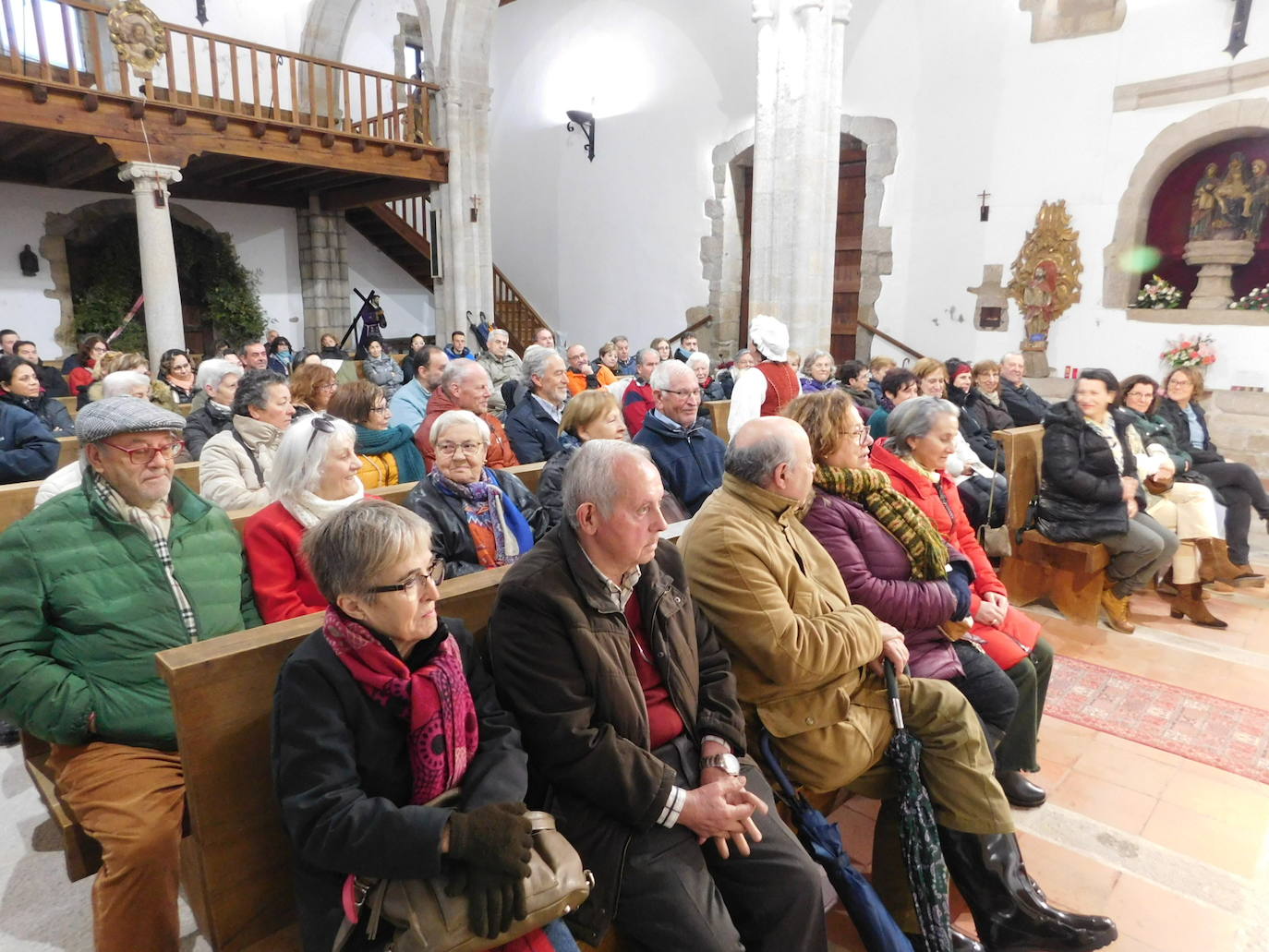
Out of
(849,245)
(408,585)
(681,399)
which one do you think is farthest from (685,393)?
(849,245)

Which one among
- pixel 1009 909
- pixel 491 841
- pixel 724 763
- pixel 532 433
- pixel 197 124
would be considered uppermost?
pixel 197 124

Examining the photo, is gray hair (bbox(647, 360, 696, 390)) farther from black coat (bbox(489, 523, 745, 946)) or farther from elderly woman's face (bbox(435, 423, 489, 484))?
black coat (bbox(489, 523, 745, 946))

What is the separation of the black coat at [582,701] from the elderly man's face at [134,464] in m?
0.90

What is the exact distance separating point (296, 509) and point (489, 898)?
3.98 feet

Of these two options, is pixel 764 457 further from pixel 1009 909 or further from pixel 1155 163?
pixel 1155 163

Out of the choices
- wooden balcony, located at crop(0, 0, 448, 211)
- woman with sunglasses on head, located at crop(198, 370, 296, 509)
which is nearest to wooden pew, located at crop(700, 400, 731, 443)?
woman with sunglasses on head, located at crop(198, 370, 296, 509)

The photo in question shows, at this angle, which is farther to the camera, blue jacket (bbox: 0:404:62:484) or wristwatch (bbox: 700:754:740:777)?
blue jacket (bbox: 0:404:62:484)

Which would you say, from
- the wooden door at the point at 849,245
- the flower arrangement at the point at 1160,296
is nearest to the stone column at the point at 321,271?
the wooden door at the point at 849,245

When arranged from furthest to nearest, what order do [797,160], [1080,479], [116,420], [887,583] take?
[797,160] → [1080,479] → [887,583] → [116,420]

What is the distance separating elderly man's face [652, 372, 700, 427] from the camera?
3.48 metres

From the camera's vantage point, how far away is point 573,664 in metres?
1.63

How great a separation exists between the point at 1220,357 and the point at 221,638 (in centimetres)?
873

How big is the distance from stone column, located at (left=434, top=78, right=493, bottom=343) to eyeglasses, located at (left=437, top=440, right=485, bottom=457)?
7821mm

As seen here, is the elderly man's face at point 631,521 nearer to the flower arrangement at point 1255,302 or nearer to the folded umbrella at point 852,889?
the folded umbrella at point 852,889
